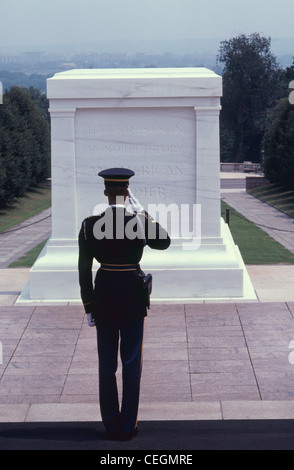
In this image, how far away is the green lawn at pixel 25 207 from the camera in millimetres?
28814

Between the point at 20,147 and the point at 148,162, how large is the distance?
91.5 feet

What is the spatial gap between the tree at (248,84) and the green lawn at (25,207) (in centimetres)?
2657

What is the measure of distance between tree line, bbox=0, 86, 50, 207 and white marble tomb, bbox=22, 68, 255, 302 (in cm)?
2309

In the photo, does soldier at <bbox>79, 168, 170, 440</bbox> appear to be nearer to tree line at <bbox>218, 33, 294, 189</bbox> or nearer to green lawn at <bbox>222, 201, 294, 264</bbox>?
green lawn at <bbox>222, 201, 294, 264</bbox>

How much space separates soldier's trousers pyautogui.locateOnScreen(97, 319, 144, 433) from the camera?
4.14 m

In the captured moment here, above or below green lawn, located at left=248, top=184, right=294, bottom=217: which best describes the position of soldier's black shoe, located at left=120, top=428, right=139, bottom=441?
above

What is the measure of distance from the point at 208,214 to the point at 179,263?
24.0 inches

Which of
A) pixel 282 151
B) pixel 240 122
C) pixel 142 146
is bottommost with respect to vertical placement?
pixel 282 151

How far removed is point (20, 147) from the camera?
1355 inches

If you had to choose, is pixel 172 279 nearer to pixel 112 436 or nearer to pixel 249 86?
pixel 112 436

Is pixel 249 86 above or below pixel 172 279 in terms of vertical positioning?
above

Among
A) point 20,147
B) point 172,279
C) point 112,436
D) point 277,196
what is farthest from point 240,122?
point 112,436

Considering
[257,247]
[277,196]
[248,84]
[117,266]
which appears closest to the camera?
[117,266]

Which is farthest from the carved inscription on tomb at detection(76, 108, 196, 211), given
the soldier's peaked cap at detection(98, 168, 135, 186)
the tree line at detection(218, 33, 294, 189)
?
the tree line at detection(218, 33, 294, 189)
